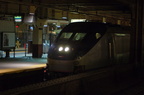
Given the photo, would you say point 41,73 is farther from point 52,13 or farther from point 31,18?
point 52,13

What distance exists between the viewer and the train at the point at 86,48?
11.5m

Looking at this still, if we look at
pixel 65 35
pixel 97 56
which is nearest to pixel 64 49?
pixel 65 35

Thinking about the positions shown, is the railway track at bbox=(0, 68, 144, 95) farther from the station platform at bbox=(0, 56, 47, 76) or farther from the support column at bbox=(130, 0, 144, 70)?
the station platform at bbox=(0, 56, 47, 76)

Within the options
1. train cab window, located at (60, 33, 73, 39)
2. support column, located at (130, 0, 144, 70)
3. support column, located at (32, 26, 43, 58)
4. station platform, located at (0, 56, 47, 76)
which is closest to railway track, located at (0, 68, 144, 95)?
support column, located at (130, 0, 144, 70)

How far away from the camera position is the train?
11500mm

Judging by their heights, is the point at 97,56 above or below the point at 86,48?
below

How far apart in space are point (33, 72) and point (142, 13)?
6186mm

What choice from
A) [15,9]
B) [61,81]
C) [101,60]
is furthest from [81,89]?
[15,9]

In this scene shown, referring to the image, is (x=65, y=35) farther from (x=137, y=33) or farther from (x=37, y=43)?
(x=37, y=43)

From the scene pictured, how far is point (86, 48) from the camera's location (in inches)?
467

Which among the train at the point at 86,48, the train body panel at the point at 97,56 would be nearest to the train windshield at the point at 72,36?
the train at the point at 86,48

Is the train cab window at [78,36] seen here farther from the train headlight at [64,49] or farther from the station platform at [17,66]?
the station platform at [17,66]

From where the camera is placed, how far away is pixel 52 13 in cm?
2475

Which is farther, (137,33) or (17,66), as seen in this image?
(17,66)
